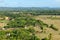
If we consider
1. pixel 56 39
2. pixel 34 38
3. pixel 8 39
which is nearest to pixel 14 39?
pixel 8 39

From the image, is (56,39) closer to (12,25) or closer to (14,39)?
(14,39)

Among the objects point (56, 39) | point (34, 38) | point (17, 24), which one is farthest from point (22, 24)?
point (34, 38)

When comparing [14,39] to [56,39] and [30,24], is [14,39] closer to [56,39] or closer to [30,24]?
[56,39]

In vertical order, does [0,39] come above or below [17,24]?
above

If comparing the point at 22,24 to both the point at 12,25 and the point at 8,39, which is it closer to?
the point at 12,25

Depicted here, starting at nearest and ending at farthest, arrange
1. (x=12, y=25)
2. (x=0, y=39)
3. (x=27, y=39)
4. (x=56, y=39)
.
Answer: (x=0, y=39)
(x=27, y=39)
(x=56, y=39)
(x=12, y=25)

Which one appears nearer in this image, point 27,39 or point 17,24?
point 27,39

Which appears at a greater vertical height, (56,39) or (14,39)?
(14,39)

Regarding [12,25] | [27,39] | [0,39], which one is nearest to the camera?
[0,39]
